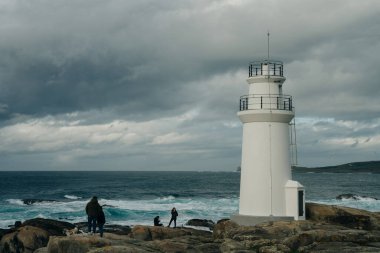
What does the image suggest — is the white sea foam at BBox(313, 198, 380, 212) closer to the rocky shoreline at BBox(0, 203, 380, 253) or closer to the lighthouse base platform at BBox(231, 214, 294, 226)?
the rocky shoreline at BBox(0, 203, 380, 253)

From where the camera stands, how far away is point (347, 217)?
23.2 meters

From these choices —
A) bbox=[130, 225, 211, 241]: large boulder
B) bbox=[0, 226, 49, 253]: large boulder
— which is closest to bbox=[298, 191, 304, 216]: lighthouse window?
bbox=[130, 225, 211, 241]: large boulder

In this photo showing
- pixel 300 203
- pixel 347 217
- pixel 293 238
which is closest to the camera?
pixel 293 238

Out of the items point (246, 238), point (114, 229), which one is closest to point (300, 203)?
point (246, 238)

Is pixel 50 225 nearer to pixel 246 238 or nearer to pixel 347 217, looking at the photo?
pixel 246 238

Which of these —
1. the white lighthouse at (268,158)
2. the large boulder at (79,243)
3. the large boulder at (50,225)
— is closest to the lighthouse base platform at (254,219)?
the white lighthouse at (268,158)

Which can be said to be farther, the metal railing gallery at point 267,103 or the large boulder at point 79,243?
the metal railing gallery at point 267,103

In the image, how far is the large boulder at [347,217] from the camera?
75.5ft

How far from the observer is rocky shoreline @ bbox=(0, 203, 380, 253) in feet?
54.2

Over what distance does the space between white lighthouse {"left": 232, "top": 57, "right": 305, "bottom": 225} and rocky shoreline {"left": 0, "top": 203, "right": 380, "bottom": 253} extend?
106 centimetres

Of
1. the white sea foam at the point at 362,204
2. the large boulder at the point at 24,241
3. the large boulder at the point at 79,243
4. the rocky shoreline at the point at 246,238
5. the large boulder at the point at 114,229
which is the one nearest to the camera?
the large boulder at the point at 79,243

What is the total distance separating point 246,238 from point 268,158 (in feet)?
14.9

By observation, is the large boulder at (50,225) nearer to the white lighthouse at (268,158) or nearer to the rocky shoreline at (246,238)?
the rocky shoreline at (246,238)

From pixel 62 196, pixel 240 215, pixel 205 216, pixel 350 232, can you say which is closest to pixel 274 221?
pixel 240 215
